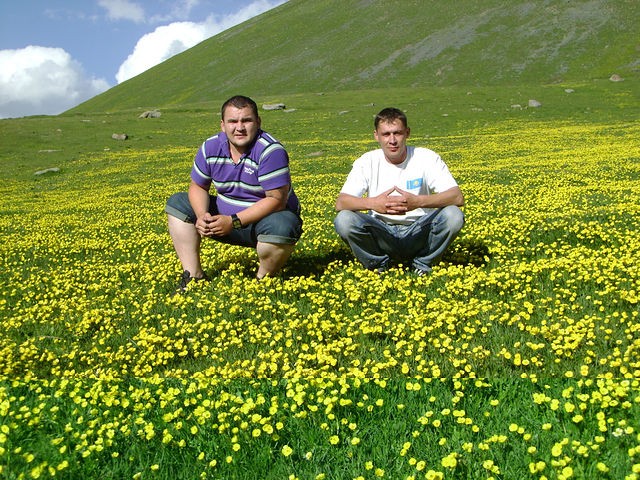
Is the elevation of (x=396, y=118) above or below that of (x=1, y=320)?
above

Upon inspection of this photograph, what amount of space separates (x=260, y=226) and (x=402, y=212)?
2.35 m

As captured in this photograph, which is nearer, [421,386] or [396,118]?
[421,386]

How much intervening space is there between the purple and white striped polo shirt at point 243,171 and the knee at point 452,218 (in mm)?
2557

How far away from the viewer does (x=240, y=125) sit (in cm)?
862

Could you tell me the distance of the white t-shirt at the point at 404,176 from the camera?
9.21 meters

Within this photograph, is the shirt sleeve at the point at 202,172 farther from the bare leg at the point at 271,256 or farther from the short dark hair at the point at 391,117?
the short dark hair at the point at 391,117

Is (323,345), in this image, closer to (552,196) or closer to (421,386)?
(421,386)

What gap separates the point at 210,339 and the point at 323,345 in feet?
5.76

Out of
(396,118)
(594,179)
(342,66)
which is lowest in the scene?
(594,179)

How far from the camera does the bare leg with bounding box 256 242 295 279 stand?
897 centimetres

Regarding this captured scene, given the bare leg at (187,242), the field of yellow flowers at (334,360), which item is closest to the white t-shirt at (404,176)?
the field of yellow flowers at (334,360)

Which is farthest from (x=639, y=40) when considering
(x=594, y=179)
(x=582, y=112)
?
(x=594, y=179)

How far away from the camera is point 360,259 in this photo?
954 centimetres

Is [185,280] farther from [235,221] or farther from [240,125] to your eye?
[240,125]
